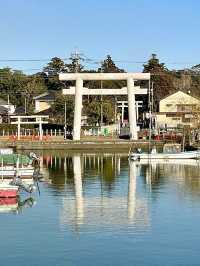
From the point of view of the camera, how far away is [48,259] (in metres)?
17.8

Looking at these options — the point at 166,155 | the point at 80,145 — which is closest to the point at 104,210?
the point at 166,155

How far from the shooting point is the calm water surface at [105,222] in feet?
59.9

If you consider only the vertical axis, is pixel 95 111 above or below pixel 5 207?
above

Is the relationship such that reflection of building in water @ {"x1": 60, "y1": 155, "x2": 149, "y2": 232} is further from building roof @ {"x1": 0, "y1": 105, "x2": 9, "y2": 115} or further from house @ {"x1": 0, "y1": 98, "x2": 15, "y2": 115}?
house @ {"x1": 0, "y1": 98, "x2": 15, "y2": 115}

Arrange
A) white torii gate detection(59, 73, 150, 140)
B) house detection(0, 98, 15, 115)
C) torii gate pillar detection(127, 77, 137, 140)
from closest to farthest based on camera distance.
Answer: white torii gate detection(59, 73, 150, 140) < torii gate pillar detection(127, 77, 137, 140) < house detection(0, 98, 15, 115)

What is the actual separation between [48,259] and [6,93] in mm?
82703

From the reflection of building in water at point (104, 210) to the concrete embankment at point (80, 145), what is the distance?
25.0 m

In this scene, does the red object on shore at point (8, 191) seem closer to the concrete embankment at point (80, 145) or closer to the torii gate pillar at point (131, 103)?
the concrete embankment at point (80, 145)

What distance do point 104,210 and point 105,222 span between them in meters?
2.74

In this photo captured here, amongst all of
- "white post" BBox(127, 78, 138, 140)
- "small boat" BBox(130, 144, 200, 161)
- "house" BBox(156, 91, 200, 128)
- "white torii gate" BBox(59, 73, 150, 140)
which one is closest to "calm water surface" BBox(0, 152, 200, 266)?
"small boat" BBox(130, 144, 200, 161)

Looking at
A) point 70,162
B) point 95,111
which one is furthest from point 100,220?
point 95,111

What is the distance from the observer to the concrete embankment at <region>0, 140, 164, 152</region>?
189ft

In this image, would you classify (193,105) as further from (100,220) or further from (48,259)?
(48,259)

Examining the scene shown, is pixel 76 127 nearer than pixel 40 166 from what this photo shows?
No
